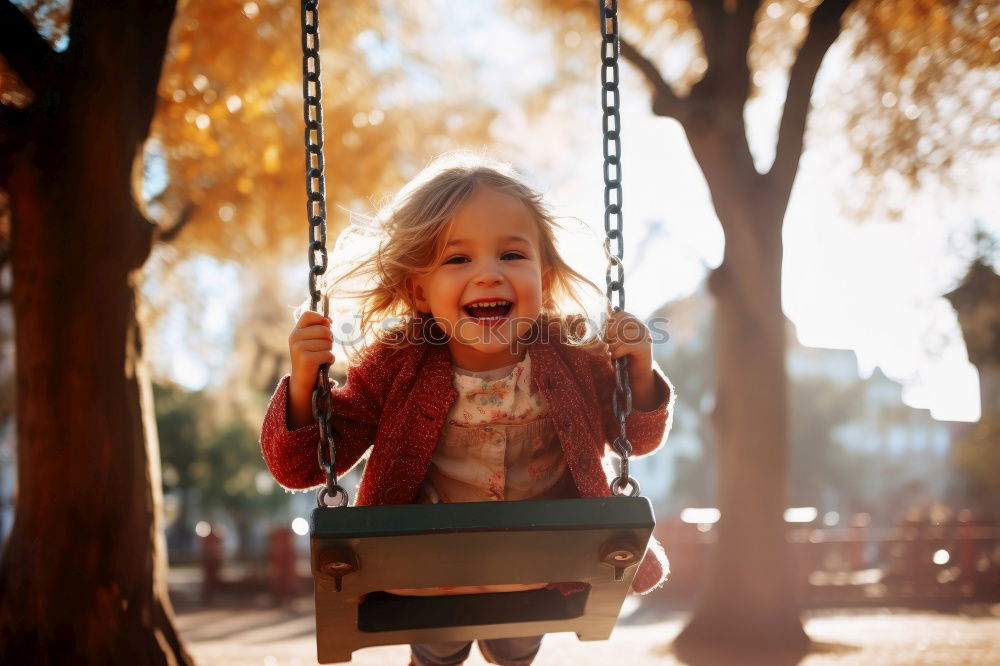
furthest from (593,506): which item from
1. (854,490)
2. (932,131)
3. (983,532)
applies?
(854,490)

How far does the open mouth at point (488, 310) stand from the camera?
224 cm

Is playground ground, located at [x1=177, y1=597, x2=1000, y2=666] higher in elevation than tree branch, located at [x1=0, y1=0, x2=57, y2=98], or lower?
lower

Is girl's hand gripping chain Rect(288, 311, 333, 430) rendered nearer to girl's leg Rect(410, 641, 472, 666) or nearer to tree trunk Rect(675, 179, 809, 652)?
girl's leg Rect(410, 641, 472, 666)

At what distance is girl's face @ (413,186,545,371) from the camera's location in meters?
2.20

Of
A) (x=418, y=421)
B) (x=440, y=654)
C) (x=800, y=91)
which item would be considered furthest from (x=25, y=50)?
(x=800, y=91)

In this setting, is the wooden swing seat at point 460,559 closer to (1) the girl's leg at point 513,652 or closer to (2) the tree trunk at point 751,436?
(1) the girl's leg at point 513,652

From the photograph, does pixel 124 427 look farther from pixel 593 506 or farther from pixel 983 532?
pixel 983 532

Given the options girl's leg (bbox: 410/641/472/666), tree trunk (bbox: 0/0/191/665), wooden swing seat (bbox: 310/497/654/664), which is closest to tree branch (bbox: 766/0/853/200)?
tree trunk (bbox: 0/0/191/665)

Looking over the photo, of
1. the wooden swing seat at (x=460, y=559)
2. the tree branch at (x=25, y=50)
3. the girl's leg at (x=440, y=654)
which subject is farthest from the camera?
the tree branch at (x=25, y=50)

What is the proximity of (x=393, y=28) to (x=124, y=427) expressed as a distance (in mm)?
6518

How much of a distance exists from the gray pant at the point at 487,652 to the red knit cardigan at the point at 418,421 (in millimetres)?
504

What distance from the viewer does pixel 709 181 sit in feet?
21.7

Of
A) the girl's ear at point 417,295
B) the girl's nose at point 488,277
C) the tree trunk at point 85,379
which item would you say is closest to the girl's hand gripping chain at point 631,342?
the girl's nose at point 488,277

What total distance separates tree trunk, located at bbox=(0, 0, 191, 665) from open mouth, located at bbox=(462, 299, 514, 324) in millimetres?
2330
